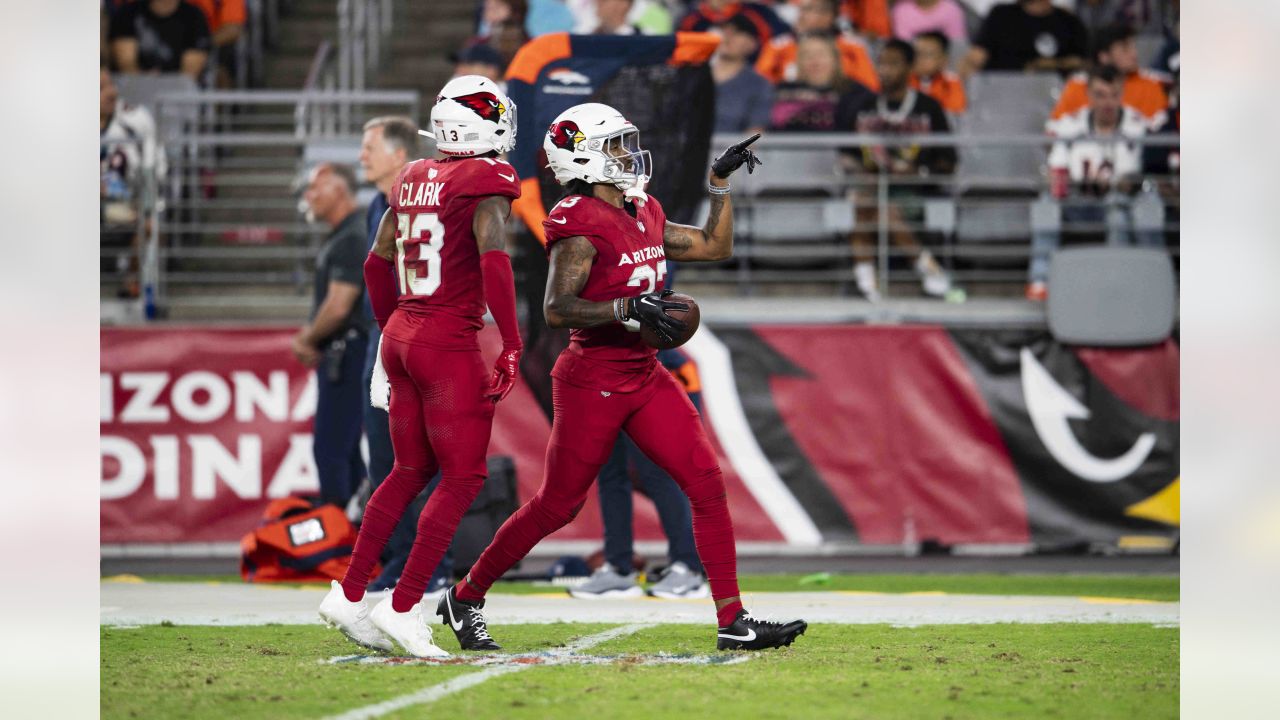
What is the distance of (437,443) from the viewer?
604 centimetres

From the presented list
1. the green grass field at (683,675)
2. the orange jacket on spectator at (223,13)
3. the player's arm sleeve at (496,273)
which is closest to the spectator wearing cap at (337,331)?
the green grass field at (683,675)

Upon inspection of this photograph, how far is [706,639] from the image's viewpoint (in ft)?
21.7

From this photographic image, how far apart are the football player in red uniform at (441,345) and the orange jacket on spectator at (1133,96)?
25.1 ft

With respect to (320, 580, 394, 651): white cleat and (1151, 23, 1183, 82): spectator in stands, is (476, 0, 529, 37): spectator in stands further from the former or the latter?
(320, 580, 394, 651): white cleat

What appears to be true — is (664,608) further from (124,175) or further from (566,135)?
(124,175)

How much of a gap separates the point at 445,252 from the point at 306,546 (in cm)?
383

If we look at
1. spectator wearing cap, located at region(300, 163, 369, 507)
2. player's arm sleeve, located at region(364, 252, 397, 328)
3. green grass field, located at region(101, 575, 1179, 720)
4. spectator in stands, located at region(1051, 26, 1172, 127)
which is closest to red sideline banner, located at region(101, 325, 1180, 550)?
spectator wearing cap, located at region(300, 163, 369, 507)

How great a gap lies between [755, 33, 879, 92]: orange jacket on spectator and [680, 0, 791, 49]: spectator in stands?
156 mm

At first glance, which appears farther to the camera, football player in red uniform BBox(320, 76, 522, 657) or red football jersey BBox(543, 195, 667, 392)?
red football jersey BBox(543, 195, 667, 392)

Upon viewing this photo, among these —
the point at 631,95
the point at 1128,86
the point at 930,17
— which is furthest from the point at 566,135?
the point at 930,17

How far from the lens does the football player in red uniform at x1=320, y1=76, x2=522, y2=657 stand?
5949 millimetres
